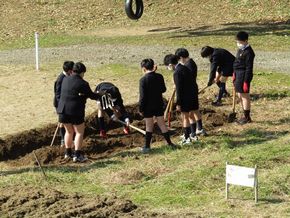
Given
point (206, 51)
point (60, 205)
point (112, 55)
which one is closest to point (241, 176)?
point (60, 205)

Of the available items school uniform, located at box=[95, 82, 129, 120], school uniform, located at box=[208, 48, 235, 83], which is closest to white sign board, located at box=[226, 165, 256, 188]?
school uniform, located at box=[95, 82, 129, 120]

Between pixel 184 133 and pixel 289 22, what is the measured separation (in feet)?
66.9

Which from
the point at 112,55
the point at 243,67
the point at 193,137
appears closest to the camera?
the point at 193,137

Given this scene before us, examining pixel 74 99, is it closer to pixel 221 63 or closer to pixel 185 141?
pixel 185 141

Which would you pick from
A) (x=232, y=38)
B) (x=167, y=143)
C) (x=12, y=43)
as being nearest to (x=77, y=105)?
(x=167, y=143)

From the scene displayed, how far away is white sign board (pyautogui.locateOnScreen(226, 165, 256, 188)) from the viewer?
31.2 ft

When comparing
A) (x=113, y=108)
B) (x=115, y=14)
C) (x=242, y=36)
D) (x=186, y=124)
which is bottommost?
(x=186, y=124)

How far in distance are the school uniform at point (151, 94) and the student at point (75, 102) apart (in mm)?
857

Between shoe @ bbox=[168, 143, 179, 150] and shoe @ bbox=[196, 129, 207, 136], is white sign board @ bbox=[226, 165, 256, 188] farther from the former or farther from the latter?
shoe @ bbox=[196, 129, 207, 136]

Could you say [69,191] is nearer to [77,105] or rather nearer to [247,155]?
[77,105]

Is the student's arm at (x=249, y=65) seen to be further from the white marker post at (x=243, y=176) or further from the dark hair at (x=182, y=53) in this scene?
the white marker post at (x=243, y=176)

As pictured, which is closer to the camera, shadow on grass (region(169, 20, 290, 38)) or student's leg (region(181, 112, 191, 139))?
student's leg (region(181, 112, 191, 139))

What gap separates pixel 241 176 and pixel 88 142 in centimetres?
502

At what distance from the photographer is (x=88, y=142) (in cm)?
1410
